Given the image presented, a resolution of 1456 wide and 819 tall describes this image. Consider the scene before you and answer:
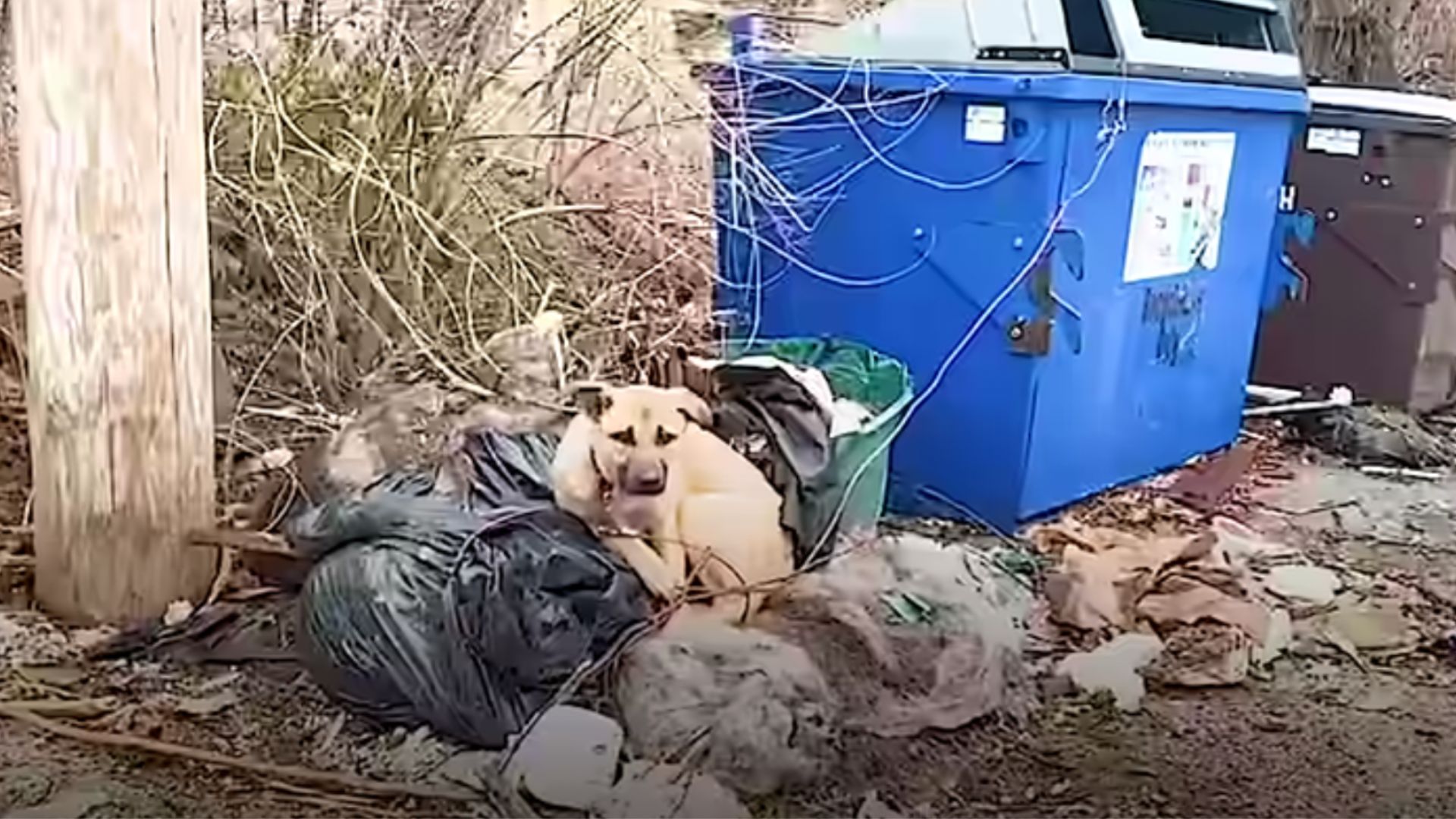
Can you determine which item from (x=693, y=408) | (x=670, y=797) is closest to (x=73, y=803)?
(x=670, y=797)

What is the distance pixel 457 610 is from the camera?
8.11 feet

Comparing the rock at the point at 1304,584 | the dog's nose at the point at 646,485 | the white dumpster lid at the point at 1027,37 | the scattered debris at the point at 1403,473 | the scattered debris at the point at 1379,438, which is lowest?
the rock at the point at 1304,584

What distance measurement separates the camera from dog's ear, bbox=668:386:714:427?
9.56ft

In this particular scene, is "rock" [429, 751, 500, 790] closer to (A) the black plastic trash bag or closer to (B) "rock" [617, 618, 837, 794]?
(A) the black plastic trash bag

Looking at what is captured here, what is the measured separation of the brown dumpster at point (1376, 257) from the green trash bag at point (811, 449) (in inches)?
76.5

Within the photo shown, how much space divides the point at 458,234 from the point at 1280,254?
7.66 feet

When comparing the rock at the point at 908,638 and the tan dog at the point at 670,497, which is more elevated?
the tan dog at the point at 670,497

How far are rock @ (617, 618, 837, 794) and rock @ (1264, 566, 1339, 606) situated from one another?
125cm

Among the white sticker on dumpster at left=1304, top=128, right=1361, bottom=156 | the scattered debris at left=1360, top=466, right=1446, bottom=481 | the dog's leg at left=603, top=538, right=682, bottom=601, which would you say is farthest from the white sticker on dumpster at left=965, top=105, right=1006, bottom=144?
the white sticker on dumpster at left=1304, top=128, right=1361, bottom=156

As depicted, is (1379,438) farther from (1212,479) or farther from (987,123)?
(987,123)

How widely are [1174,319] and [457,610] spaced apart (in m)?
2.13

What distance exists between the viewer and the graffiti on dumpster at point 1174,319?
3797mm

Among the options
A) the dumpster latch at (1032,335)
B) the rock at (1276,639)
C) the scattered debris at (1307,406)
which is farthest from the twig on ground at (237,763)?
the scattered debris at (1307,406)

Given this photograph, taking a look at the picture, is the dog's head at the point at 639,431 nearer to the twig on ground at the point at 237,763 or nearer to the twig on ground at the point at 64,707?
the twig on ground at the point at 237,763
